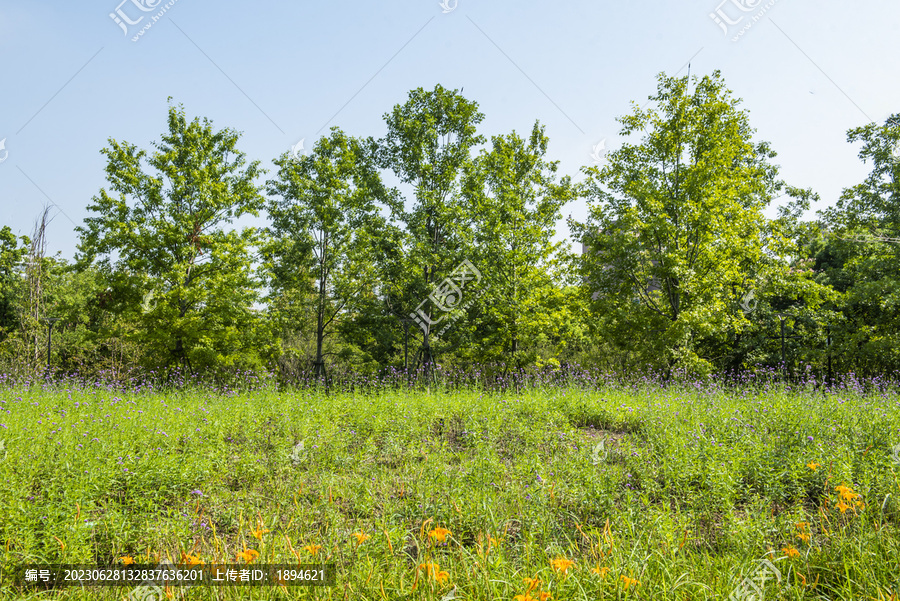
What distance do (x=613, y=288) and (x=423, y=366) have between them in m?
6.42

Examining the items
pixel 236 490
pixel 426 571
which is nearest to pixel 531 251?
pixel 236 490

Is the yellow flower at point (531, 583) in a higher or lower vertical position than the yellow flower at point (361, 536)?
lower

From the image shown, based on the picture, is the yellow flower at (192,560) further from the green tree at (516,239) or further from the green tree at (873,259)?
the green tree at (873,259)

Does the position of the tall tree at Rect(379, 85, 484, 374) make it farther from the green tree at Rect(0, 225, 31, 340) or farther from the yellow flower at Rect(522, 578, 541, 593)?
the green tree at Rect(0, 225, 31, 340)

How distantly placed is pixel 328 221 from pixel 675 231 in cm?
1027

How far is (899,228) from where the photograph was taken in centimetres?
1551

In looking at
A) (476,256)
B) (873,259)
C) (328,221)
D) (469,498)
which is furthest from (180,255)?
(873,259)

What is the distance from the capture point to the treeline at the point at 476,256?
517 inches

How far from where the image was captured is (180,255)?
15758mm

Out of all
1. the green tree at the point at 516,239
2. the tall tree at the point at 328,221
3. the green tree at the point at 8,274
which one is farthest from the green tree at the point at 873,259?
the green tree at the point at 8,274

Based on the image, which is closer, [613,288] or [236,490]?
[236,490]

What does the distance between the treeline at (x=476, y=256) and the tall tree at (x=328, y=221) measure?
7 cm

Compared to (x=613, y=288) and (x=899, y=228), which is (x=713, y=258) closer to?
(x=613, y=288)

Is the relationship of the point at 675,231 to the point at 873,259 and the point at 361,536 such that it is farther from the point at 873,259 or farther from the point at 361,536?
the point at 361,536
